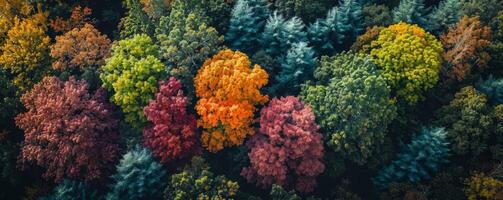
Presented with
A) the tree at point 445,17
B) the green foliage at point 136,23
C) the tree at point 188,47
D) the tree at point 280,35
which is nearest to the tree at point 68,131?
the tree at point 188,47

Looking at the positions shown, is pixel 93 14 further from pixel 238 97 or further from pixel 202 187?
pixel 202 187

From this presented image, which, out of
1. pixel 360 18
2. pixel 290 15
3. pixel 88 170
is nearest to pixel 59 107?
pixel 88 170

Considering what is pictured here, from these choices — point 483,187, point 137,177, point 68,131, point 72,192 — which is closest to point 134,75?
point 68,131

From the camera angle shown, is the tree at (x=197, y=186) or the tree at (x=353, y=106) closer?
the tree at (x=197, y=186)

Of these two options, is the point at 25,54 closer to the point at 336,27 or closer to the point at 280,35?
the point at 280,35

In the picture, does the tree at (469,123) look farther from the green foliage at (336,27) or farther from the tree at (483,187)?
the green foliage at (336,27)

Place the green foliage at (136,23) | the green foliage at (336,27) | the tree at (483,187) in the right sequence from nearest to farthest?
the tree at (483,187) < the green foliage at (336,27) < the green foliage at (136,23)
